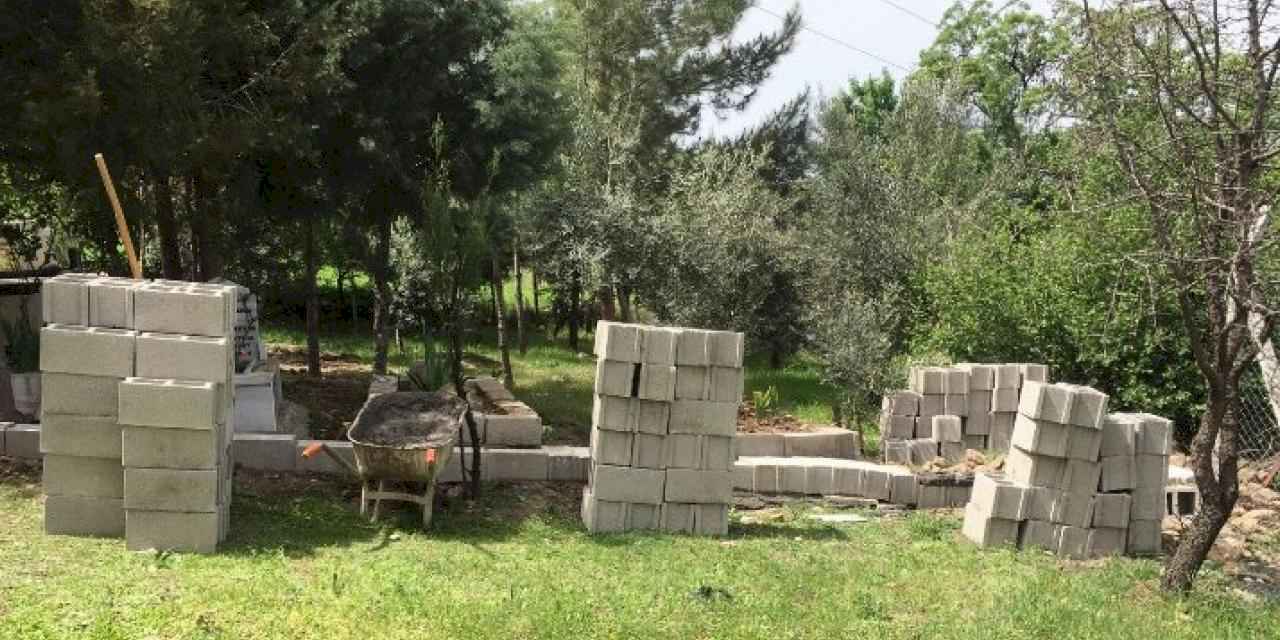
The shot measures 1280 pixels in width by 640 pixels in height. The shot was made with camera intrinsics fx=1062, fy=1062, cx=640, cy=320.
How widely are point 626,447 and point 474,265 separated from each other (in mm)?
3501

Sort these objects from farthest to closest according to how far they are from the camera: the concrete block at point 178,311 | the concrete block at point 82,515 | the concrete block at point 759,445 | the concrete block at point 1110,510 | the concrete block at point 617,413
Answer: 1. the concrete block at point 759,445
2. the concrete block at point 1110,510
3. the concrete block at point 617,413
4. the concrete block at point 82,515
5. the concrete block at point 178,311

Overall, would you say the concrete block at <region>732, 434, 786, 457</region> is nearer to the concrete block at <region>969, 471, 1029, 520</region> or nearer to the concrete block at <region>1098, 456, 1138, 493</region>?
the concrete block at <region>969, 471, 1029, 520</region>

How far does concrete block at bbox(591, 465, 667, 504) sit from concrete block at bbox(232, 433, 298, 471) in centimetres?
253

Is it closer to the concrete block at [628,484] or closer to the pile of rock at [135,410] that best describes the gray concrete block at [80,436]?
the pile of rock at [135,410]

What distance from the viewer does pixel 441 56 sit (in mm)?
11797

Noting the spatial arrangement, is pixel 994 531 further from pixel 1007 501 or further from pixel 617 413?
pixel 617 413

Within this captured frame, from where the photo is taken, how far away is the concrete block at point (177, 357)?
6.45 metres

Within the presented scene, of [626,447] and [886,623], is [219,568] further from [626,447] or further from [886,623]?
[886,623]

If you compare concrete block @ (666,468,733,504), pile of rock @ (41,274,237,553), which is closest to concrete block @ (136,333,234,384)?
pile of rock @ (41,274,237,553)

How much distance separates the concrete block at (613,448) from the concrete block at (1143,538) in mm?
3797

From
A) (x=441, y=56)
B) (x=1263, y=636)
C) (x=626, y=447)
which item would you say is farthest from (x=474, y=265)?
(x=1263, y=636)

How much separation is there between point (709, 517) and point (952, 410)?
3.74 meters

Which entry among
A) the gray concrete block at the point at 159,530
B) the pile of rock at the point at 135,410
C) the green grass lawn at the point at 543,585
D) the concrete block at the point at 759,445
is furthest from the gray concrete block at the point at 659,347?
the concrete block at the point at 759,445

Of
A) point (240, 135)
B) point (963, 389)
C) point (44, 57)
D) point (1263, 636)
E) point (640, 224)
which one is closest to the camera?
point (1263, 636)
